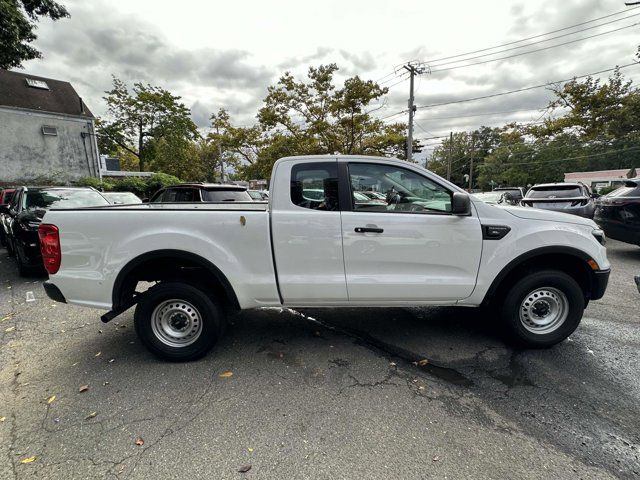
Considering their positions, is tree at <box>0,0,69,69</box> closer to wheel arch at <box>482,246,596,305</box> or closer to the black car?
the black car

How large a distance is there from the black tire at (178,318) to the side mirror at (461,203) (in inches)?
96.1

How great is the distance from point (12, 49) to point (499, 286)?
1884 cm

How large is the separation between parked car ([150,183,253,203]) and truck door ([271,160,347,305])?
4.54 m

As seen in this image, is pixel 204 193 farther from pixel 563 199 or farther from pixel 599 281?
pixel 563 199

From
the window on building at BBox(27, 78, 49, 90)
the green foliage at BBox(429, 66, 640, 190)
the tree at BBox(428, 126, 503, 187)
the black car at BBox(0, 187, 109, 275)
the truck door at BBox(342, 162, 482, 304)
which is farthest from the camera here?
the tree at BBox(428, 126, 503, 187)

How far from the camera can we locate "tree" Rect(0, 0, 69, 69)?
11650mm

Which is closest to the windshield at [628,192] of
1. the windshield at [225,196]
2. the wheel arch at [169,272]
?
the windshield at [225,196]

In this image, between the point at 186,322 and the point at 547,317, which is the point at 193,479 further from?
the point at 547,317

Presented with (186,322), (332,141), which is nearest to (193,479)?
(186,322)

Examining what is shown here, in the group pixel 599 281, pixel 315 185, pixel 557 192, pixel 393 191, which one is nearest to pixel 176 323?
pixel 315 185

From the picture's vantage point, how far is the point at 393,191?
3186 millimetres

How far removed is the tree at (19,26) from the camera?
11650 millimetres

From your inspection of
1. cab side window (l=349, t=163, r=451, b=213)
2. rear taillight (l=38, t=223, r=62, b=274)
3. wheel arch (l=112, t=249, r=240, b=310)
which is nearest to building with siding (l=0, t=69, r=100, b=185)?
rear taillight (l=38, t=223, r=62, b=274)

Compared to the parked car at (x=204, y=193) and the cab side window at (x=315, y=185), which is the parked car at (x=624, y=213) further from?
the parked car at (x=204, y=193)
